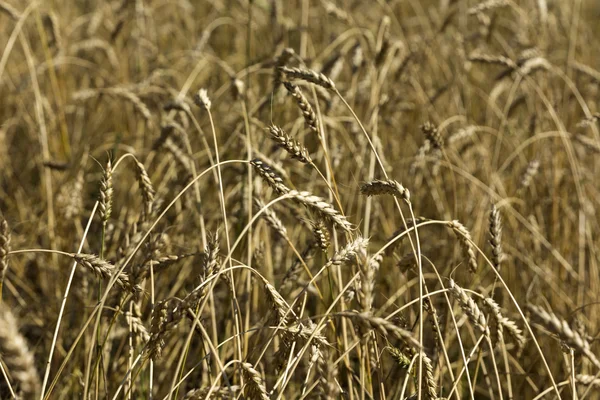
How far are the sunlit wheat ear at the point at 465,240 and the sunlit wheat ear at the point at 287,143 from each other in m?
0.43

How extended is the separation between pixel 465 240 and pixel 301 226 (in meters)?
1.25

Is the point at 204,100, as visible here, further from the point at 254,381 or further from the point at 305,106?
the point at 254,381

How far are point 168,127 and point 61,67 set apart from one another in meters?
1.88

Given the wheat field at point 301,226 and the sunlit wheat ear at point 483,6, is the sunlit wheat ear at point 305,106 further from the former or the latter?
the sunlit wheat ear at point 483,6

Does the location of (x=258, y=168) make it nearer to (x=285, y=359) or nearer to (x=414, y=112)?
(x=285, y=359)

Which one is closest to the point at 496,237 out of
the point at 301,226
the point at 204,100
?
the point at 204,100

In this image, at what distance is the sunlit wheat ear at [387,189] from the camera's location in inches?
64.4

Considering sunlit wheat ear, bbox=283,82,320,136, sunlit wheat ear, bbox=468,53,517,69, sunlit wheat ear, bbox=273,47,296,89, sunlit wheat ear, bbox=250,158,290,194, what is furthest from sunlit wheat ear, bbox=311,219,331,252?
sunlit wheat ear, bbox=468,53,517,69

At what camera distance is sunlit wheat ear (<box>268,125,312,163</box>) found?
166 centimetres

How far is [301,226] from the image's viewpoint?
9.83 feet

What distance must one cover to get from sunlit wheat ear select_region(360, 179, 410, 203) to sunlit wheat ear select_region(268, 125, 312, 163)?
168 millimetres

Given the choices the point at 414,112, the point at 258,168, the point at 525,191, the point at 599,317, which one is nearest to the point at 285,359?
the point at 258,168

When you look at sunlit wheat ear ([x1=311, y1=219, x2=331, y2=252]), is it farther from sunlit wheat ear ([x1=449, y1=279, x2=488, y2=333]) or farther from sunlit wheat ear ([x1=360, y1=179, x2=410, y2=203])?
sunlit wheat ear ([x1=449, y1=279, x2=488, y2=333])

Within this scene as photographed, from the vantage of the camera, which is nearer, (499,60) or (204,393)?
(204,393)
